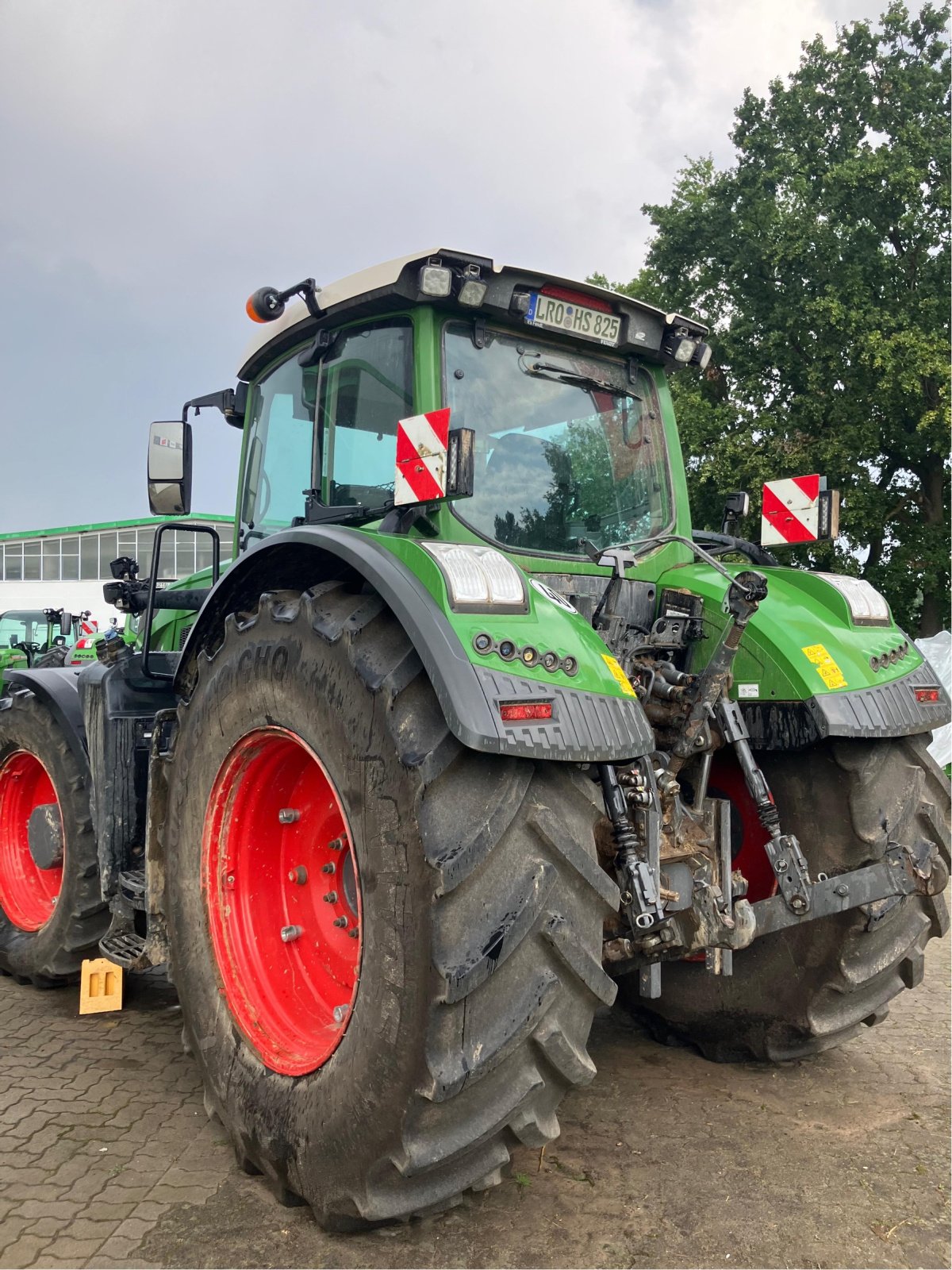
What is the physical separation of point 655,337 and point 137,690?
248 centimetres

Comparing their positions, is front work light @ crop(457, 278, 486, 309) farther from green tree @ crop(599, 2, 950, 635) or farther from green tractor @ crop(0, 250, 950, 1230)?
green tree @ crop(599, 2, 950, 635)

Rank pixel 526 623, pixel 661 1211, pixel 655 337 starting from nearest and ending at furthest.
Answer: pixel 526 623 < pixel 661 1211 < pixel 655 337

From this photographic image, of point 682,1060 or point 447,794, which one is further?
point 682,1060

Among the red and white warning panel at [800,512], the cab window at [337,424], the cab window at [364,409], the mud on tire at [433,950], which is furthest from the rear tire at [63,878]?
the red and white warning panel at [800,512]

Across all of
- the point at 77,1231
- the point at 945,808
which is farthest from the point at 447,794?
the point at 945,808

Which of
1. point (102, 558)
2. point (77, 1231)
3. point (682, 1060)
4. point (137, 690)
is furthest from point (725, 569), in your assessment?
point (102, 558)

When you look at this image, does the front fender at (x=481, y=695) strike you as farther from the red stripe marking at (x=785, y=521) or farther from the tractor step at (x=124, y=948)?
the tractor step at (x=124, y=948)

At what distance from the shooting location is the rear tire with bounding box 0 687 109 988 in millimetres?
4145

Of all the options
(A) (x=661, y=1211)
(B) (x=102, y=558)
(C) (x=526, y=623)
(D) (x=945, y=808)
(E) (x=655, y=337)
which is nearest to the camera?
(C) (x=526, y=623)

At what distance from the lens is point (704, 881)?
9.16 ft

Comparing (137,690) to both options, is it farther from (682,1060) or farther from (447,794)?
(682,1060)

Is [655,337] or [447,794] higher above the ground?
[655,337]

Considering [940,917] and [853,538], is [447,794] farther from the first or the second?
[853,538]

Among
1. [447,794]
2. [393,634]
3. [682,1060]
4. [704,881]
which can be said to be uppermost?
[393,634]
